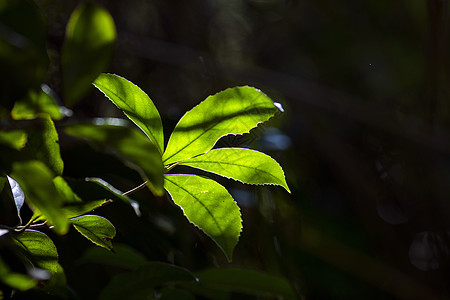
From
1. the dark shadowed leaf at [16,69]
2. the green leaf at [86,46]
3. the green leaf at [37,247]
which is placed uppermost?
the green leaf at [86,46]

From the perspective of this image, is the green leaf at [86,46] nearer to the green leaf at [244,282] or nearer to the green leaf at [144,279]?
the green leaf at [144,279]

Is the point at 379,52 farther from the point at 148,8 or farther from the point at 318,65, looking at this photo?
the point at 148,8

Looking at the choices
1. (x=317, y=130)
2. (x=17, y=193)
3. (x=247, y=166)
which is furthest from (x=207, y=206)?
(x=317, y=130)

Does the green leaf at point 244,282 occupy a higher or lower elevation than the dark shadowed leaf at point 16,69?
lower

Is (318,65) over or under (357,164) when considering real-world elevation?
over

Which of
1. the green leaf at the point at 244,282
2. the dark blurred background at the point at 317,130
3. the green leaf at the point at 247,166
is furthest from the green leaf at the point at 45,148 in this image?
the dark blurred background at the point at 317,130

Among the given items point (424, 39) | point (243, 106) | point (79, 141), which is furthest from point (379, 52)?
point (243, 106)
